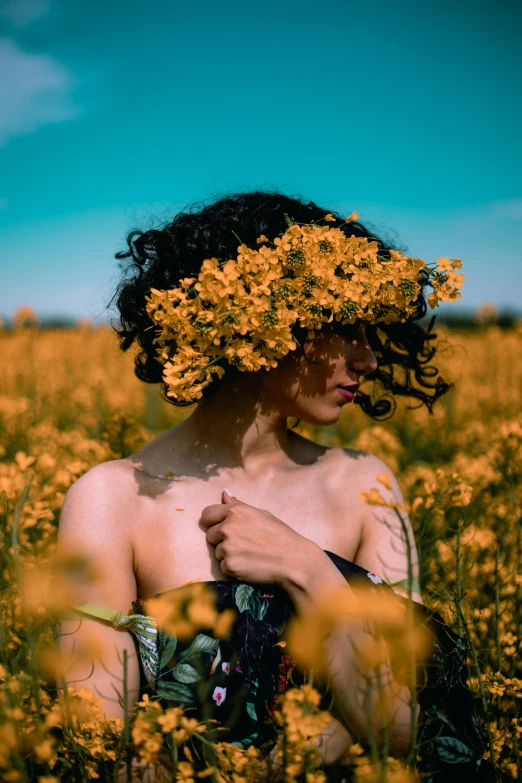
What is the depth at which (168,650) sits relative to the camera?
1.44 metres

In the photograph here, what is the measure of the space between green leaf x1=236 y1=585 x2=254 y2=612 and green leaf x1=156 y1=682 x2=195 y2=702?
223 mm

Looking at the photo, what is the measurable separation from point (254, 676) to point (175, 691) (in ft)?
0.64

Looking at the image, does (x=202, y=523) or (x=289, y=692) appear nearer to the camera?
(x=289, y=692)

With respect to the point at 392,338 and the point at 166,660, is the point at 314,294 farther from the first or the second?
the point at 166,660

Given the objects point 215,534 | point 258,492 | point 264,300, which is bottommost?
point 215,534

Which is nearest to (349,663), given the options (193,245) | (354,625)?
(354,625)

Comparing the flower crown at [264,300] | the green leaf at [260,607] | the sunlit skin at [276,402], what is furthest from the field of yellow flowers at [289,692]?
the flower crown at [264,300]

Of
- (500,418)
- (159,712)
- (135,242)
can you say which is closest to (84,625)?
(159,712)

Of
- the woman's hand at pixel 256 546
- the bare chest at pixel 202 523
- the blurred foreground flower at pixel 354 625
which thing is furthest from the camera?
the bare chest at pixel 202 523

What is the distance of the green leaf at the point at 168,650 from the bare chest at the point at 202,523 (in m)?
0.15

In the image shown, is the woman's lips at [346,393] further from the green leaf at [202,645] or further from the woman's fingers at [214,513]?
the green leaf at [202,645]

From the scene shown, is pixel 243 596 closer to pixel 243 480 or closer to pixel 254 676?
pixel 254 676

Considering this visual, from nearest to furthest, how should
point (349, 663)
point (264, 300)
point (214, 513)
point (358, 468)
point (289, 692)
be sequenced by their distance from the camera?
1. point (289, 692)
2. point (349, 663)
3. point (264, 300)
4. point (214, 513)
5. point (358, 468)

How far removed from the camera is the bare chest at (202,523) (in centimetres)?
158
